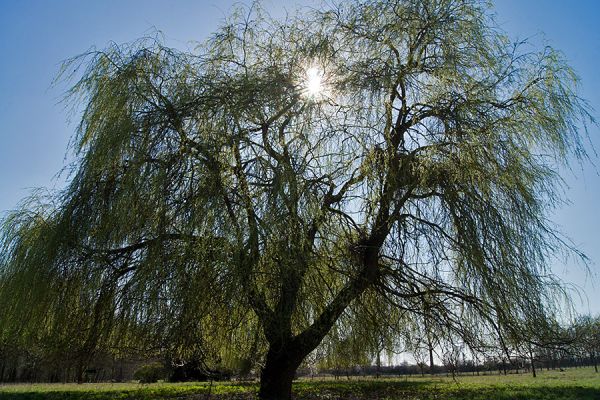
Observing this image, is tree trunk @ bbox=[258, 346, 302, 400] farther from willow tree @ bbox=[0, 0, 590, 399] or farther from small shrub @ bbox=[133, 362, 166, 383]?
small shrub @ bbox=[133, 362, 166, 383]

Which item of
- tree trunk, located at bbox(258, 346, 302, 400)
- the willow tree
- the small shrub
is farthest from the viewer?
the small shrub

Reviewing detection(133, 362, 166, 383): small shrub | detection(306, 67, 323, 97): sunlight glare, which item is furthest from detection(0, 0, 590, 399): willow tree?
detection(133, 362, 166, 383): small shrub

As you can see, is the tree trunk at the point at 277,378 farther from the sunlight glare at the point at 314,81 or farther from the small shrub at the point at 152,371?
the sunlight glare at the point at 314,81

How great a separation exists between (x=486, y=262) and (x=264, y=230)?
9.58 ft

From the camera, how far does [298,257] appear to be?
5.30 metres

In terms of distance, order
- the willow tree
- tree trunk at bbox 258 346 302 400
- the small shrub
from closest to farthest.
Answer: the willow tree → tree trunk at bbox 258 346 302 400 → the small shrub

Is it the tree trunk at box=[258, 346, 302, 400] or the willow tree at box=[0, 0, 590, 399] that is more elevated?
the willow tree at box=[0, 0, 590, 399]

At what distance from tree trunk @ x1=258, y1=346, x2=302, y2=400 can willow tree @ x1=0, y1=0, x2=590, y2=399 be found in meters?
0.32

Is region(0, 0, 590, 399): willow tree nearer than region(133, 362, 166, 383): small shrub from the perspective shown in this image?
Yes

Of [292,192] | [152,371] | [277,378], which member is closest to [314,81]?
[292,192]

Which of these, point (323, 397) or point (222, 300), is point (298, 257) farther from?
point (323, 397)

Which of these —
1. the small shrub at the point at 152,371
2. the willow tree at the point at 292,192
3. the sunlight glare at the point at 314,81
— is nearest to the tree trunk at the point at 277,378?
the willow tree at the point at 292,192

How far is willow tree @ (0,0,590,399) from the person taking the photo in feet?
17.3

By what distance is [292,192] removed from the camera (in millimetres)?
5363
